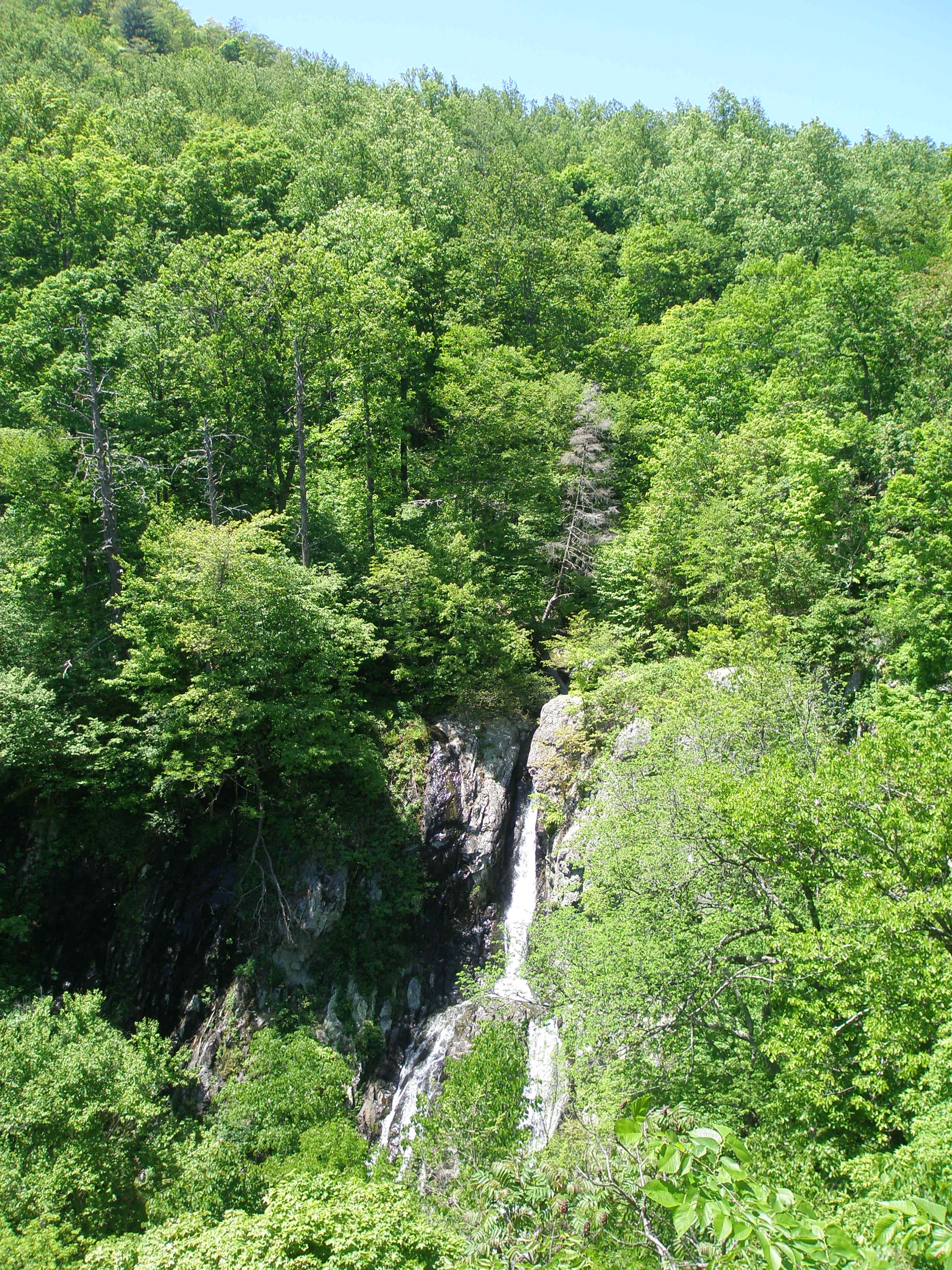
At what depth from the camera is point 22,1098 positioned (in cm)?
1216

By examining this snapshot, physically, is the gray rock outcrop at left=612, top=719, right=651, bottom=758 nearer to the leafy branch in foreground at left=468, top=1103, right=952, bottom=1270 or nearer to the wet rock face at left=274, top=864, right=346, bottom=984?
the wet rock face at left=274, top=864, right=346, bottom=984

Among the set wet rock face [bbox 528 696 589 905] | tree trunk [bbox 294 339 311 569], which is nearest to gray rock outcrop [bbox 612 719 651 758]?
wet rock face [bbox 528 696 589 905]

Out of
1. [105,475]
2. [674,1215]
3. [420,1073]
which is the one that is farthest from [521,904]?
[674,1215]

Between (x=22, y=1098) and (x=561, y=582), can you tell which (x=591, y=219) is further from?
(x=22, y=1098)

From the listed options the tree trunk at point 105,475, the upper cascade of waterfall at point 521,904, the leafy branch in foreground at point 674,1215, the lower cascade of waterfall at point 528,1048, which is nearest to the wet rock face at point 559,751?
the upper cascade of waterfall at point 521,904

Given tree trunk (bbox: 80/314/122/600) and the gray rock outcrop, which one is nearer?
the gray rock outcrop

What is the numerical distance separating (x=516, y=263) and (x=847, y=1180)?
28.4m

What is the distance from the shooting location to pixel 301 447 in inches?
819

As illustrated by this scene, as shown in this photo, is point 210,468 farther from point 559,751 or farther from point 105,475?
point 559,751

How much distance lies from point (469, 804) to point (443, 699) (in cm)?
317

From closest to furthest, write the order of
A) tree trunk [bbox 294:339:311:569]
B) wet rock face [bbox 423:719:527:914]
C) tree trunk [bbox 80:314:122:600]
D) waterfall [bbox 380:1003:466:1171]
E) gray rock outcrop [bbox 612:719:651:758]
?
waterfall [bbox 380:1003:466:1171] → gray rock outcrop [bbox 612:719:651:758] → tree trunk [bbox 80:314:122:600] → wet rock face [bbox 423:719:527:914] → tree trunk [bbox 294:339:311:569]

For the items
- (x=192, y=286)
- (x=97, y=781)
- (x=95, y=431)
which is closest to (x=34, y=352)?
(x=192, y=286)

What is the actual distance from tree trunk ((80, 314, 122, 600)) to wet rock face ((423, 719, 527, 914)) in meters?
8.85

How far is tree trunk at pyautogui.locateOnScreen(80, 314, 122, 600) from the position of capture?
1855 centimetres
